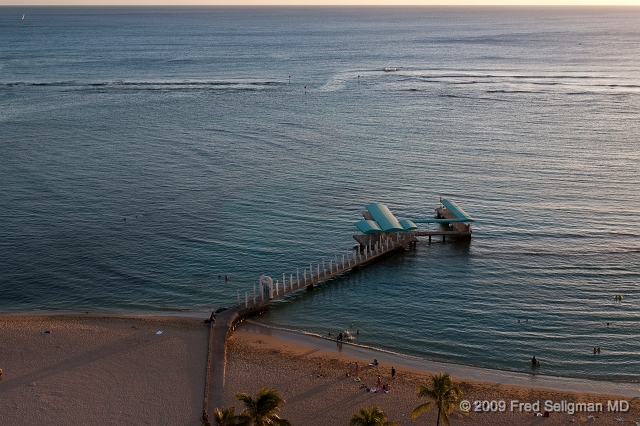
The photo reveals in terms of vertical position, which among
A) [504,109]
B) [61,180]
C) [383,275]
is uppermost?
Result: [504,109]

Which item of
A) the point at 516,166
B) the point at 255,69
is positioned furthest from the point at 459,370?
the point at 255,69

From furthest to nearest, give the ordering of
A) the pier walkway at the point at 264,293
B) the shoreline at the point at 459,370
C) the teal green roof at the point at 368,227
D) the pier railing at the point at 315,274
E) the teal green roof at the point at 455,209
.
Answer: the teal green roof at the point at 455,209 < the teal green roof at the point at 368,227 < the pier railing at the point at 315,274 < the shoreline at the point at 459,370 < the pier walkway at the point at 264,293

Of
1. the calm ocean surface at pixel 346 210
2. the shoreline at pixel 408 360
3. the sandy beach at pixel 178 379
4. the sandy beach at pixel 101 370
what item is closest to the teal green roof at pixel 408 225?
the calm ocean surface at pixel 346 210

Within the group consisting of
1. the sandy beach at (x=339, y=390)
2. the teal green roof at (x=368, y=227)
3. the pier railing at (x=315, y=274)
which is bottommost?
the sandy beach at (x=339, y=390)

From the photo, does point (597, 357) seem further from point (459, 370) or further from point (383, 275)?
point (383, 275)

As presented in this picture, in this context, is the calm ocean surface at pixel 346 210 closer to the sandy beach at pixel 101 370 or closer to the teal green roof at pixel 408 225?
the teal green roof at pixel 408 225

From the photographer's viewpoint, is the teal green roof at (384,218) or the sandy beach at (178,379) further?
the teal green roof at (384,218)

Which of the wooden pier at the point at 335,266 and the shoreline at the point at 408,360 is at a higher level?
the wooden pier at the point at 335,266
